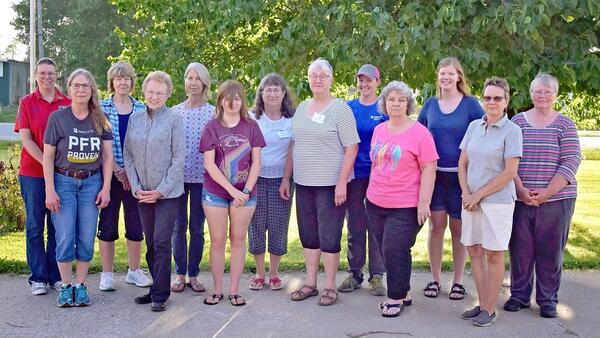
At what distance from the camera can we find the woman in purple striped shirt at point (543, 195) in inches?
201

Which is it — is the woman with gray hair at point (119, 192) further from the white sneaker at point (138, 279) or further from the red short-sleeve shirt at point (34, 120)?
the red short-sleeve shirt at point (34, 120)

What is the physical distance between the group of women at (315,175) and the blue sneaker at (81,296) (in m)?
0.01

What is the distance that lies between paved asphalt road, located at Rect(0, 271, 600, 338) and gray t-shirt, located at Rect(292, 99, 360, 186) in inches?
41.3

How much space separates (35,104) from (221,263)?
200cm

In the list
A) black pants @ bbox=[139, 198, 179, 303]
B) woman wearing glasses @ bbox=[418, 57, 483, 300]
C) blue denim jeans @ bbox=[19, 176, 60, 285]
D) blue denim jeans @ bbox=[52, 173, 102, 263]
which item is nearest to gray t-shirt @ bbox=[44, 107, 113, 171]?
blue denim jeans @ bbox=[52, 173, 102, 263]

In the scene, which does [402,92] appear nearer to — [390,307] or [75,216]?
[390,307]

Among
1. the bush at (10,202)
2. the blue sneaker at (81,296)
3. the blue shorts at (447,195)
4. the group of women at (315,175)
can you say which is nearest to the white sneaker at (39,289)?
the group of women at (315,175)

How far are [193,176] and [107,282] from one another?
3.95 ft

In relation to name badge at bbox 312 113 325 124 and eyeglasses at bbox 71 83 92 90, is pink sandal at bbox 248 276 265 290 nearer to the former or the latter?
name badge at bbox 312 113 325 124

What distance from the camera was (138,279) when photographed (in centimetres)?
603

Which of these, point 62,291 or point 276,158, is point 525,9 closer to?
point 276,158

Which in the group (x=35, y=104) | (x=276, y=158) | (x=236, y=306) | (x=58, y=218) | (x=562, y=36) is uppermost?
(x=562, y=36)

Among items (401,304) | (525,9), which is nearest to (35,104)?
(401,304)

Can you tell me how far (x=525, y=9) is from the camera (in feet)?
17.8
